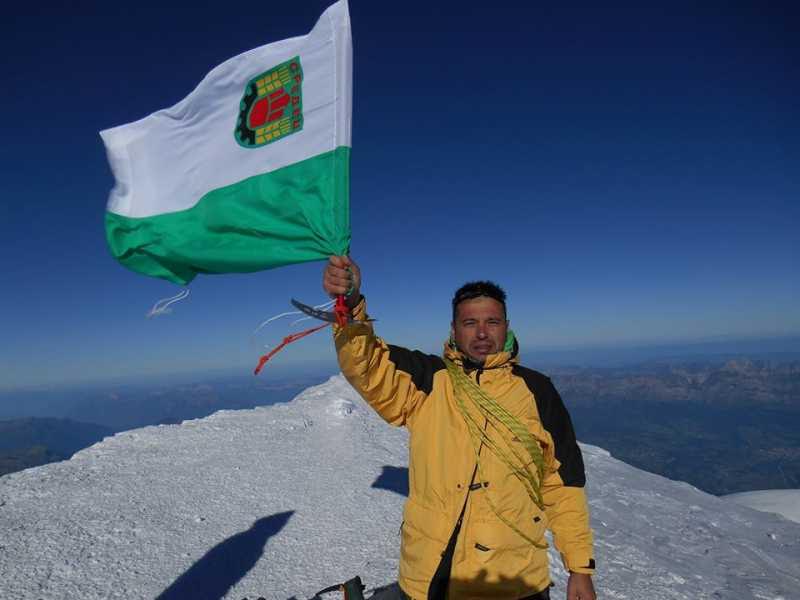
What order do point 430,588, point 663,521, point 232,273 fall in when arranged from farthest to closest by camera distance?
point 663,521
point 232,273
point 430,588

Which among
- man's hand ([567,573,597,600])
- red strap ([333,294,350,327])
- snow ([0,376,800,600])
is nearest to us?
red strap ([333,294,350,327])

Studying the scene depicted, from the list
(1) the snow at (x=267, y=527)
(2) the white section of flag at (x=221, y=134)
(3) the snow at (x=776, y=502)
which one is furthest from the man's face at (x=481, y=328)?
(3) the snow at (x=776, y=502)

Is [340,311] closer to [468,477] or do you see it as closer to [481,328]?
[481,328]

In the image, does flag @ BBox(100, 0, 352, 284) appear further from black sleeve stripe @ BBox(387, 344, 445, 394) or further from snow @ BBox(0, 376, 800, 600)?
snow @ BBox(0, 376, 800, 600)

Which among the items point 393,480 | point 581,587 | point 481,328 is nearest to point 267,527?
point 393,480

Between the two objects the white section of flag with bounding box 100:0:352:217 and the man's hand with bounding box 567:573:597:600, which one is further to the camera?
the white section of flag with bounding box 100:0:352:217

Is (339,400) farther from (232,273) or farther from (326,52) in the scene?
(326,52)

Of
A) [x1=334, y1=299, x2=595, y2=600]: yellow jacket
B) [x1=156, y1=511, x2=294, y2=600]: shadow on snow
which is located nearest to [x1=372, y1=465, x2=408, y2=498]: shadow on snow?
[x1=156, y1=511, x2=294, y2=600]: shadow on snow

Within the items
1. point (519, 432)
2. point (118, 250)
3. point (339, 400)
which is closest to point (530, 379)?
point (519, 432)
